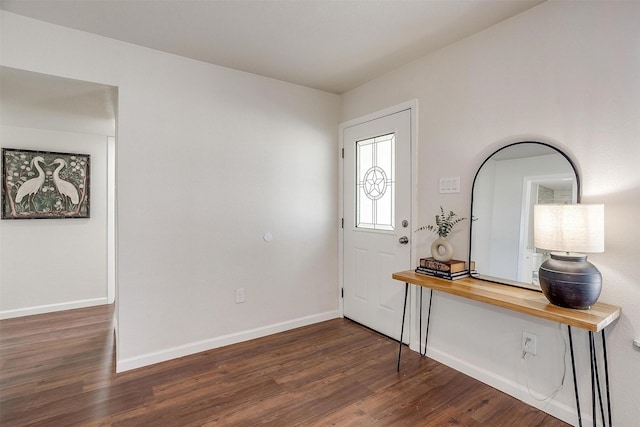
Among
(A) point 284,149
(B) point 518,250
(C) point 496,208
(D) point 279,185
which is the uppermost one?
(A) point 284,149

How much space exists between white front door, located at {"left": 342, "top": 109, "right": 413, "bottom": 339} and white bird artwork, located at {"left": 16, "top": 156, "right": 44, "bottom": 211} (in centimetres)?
346

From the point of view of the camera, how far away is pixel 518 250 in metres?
2.02

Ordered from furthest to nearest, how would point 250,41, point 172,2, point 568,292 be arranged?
point 250,41
point 172,2
point 568,292

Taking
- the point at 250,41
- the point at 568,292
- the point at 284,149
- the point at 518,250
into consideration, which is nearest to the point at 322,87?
the point at 284,149

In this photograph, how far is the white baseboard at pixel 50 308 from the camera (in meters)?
3.56

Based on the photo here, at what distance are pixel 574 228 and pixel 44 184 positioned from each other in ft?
16.1

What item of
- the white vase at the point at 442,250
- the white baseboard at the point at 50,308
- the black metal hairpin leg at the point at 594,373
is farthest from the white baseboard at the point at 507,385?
the white baseboard at the point at 50,308

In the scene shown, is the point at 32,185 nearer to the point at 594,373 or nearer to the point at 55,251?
the point at 55,251

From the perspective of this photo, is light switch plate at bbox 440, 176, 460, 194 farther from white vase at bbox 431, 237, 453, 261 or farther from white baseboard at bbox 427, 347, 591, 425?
white baseboard at bbox 427, 347, 591, 425

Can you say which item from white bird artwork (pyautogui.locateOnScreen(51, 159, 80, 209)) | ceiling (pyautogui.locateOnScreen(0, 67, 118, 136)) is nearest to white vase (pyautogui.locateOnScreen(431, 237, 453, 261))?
ceiling (pyautogui.locateOnScreen(0, 67, 118, 136))

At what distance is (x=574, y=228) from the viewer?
1.56 meters

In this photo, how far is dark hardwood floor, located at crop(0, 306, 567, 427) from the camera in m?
1.85

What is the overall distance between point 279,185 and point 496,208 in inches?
72.3

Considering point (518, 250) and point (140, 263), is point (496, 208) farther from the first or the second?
point (140, 263)
